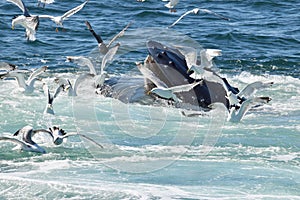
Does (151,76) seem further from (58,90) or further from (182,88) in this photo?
(58,90)

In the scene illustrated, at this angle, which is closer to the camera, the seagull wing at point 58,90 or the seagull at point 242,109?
the seagull at point 242,109

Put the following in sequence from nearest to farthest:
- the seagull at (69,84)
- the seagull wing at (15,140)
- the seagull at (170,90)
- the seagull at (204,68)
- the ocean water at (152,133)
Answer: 1. the ocean water at (152,133)
2. the seagull wing at (15,140)
3. the seagull at (170,90)
4. the seagull at (204,68)
5. the seagull at (69,84)

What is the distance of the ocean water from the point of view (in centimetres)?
1773

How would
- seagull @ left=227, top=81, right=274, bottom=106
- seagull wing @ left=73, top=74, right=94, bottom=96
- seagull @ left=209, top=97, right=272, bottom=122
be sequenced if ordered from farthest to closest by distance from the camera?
seagull wing @ left=73, top=74, right=94, bottom=96, seagull @ left=227, top=81, right=274, bottom=106, seagull @ left=209, top=97, right=272, bottom=122

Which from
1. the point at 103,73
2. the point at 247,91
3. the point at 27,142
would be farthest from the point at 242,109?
the point at 27,142

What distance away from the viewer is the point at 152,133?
73.0 feet

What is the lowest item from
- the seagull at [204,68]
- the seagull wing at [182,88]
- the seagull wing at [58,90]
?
the seagull wing at [58,90]

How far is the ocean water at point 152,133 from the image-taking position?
17.7 meters

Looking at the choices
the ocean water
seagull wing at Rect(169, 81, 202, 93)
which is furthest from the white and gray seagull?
seagull wing at Rect(169, 81, 202, 93)

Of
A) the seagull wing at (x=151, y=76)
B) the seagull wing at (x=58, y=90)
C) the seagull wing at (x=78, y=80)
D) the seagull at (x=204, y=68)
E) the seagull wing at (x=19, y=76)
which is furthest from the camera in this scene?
the seagull wing at (x=78, y=80)

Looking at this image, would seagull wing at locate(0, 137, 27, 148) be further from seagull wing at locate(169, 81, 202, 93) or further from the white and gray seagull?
the white and gray seagull

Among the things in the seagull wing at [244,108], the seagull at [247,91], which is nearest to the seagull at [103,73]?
the seagull at [247,91]

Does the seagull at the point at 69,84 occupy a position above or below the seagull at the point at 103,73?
below

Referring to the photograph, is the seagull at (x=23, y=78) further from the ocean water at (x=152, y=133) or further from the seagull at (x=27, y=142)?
the seagull at (x=27, y=142)
